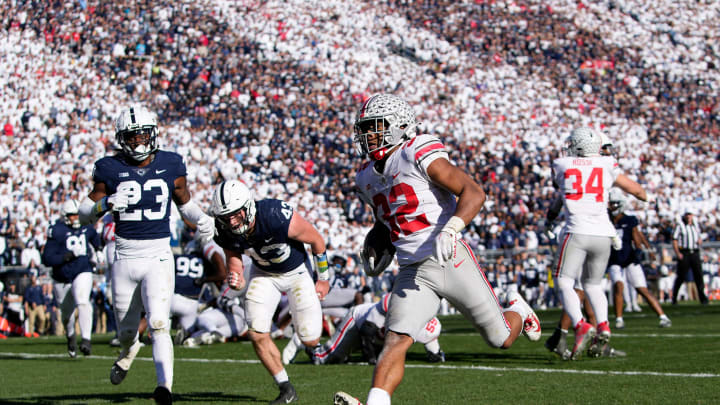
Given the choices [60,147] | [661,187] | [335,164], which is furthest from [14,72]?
[661,187]

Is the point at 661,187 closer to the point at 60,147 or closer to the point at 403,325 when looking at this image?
the point at 60,147

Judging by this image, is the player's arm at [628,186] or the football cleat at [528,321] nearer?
the football cleat at [528,321]

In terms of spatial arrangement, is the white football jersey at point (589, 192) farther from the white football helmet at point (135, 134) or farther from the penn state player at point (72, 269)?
the penn state player at point (72, 269)

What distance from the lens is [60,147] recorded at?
23.9 m

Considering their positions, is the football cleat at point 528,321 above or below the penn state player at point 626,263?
above

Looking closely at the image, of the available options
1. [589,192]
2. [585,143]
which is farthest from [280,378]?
[585,143]

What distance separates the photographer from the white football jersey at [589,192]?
26.1ft

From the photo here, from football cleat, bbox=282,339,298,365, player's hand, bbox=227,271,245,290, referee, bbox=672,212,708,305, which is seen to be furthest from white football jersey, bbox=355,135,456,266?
referee, bbox=672,212,708,305

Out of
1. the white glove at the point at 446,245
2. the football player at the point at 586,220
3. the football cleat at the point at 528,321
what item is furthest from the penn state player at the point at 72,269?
the white glove at the point at 446,245

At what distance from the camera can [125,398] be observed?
645cm

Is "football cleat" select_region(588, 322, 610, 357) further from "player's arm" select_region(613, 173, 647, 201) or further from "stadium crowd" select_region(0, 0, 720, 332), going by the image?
"stadium crowd" select_region(0, 0, 720, 332)

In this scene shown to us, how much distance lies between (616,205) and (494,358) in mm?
3092

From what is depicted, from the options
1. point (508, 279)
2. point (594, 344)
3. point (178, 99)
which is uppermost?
point (178, 99)

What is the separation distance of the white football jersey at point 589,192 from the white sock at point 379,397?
4.19m
